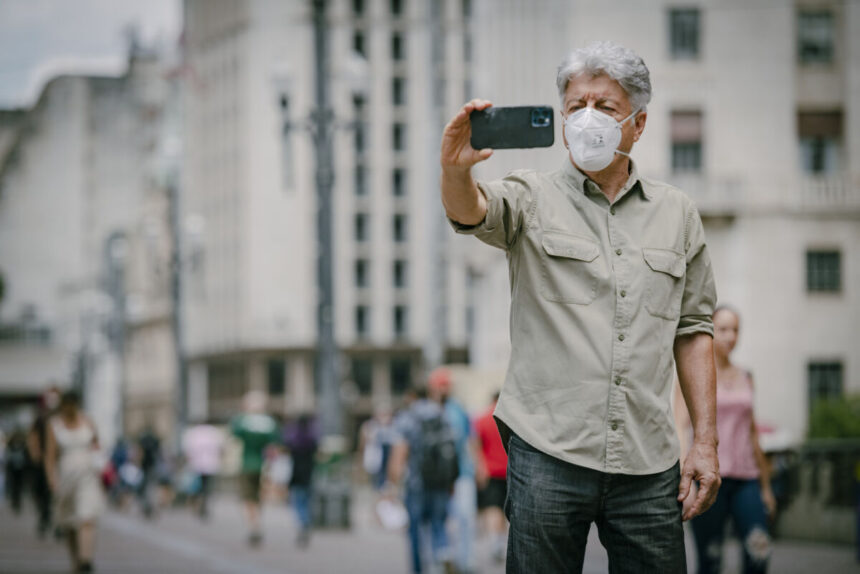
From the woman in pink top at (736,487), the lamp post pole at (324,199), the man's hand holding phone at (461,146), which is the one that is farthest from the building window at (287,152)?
the man's hand holding phone at (461,146)

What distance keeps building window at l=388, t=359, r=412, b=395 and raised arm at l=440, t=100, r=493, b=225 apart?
7368cm

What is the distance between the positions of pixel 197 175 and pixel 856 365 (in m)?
57.9

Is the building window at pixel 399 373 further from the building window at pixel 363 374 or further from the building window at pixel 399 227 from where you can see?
the building window at pixel 399 227

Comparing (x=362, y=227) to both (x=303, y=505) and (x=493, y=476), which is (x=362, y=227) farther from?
(x=493, y=476)

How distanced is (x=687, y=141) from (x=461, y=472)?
20.4 metres

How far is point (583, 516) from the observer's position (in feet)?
12.0

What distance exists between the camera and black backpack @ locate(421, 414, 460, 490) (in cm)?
1167

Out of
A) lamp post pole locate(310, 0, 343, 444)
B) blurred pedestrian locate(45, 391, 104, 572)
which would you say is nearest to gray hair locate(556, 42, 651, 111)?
blurred pedestrian locate(45, 391, 104, 572)

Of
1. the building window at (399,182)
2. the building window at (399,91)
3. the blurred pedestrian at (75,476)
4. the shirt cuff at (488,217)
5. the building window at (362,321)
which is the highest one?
the building window at (399,91)

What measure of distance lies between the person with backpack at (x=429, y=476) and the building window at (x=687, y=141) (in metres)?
20.6

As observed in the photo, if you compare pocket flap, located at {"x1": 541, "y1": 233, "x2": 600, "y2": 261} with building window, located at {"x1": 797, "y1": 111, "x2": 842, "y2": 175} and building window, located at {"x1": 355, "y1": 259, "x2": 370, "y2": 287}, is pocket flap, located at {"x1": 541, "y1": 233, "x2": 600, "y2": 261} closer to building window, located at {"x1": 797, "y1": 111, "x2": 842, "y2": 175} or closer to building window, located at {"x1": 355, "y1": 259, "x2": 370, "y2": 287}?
building window, located at {"x1": 797, "y1": 111, "x2": 842, "y2": 175}

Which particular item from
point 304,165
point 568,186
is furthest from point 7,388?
point 568,186

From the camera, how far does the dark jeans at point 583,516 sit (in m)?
3.61

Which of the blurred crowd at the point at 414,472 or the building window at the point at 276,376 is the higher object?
the blurred crowd at the point at 414,472
